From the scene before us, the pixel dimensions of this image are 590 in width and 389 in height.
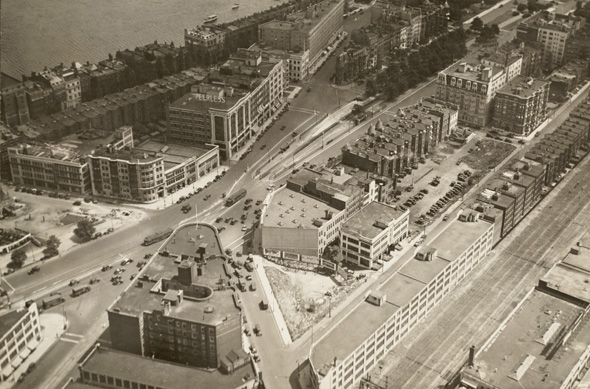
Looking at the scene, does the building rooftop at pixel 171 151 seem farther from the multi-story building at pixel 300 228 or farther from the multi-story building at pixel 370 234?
the multi-story building at pixel 370 234

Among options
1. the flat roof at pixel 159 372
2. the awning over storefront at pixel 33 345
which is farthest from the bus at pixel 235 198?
the flat roof at pixel 159 372

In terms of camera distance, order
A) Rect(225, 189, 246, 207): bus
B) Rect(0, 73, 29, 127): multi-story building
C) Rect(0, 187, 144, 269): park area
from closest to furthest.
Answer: Rect(0, 187, 144, 269): park area
Rect(225, 189, 246, 207): bus
Rect(0, 73, 29, 127): multi-story building

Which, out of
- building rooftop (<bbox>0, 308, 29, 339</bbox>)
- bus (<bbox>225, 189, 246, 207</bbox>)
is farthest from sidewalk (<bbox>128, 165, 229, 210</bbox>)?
building rooftop (<bbox>0, 308, 29, 339</bbox>)

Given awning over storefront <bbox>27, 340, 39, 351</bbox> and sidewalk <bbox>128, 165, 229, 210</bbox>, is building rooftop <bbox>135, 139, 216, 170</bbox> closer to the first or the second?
sidewalk <bbox>128, 165, 229, 210</bbox>

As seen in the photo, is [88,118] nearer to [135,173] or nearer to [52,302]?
[135,173]

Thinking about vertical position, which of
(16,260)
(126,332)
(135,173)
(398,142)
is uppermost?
(398,142)

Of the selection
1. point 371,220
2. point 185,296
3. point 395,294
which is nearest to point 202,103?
point 371,220

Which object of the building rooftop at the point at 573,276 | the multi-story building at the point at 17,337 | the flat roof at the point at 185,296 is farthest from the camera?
the building rooftop at the point at 573,276
